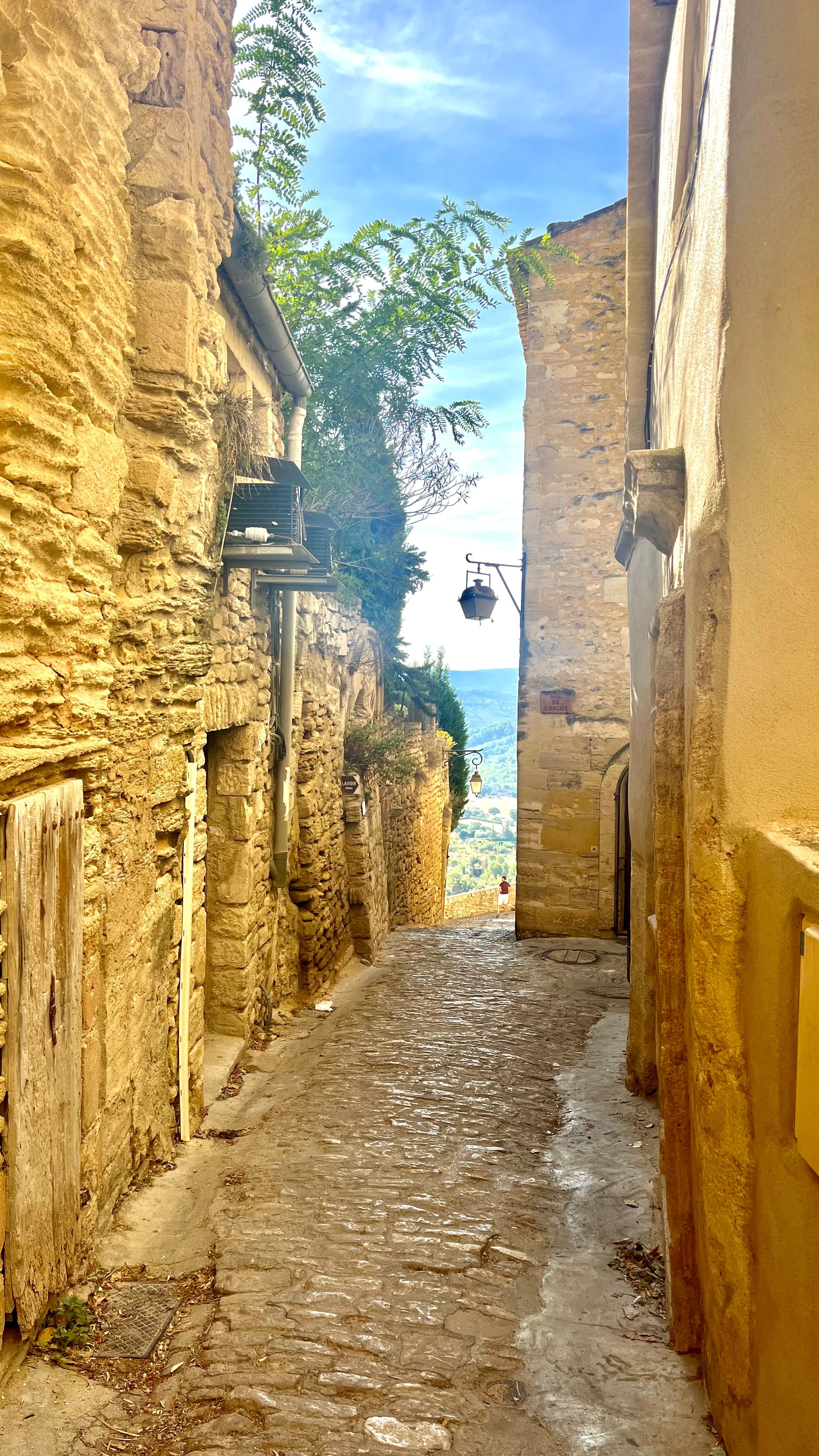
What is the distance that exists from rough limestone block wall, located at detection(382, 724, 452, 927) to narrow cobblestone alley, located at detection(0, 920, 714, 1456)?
5.90m

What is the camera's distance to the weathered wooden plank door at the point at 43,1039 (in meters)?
2.26

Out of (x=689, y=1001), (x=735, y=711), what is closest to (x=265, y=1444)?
(x=689, y=1001)

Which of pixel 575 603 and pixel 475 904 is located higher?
pixel 575 603

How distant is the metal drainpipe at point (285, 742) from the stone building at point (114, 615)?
81 cm

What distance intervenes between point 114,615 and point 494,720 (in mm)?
47630

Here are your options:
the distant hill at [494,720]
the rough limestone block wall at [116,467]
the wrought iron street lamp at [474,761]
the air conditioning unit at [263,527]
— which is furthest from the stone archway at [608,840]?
the distant hill at [494,720]

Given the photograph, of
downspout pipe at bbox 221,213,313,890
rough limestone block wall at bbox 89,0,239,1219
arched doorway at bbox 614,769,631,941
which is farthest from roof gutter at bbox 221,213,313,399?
arched doorway at bbox 614,769,631,941

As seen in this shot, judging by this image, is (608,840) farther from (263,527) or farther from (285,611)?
(263,527)

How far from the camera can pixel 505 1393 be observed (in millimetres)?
2508

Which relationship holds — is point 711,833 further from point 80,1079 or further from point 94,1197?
point 94,1197

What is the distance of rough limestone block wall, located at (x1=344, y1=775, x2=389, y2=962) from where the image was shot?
891 cm

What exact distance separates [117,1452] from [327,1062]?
337 centimetres

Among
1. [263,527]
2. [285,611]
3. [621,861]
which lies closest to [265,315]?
[263,527]

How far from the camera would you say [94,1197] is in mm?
2947
